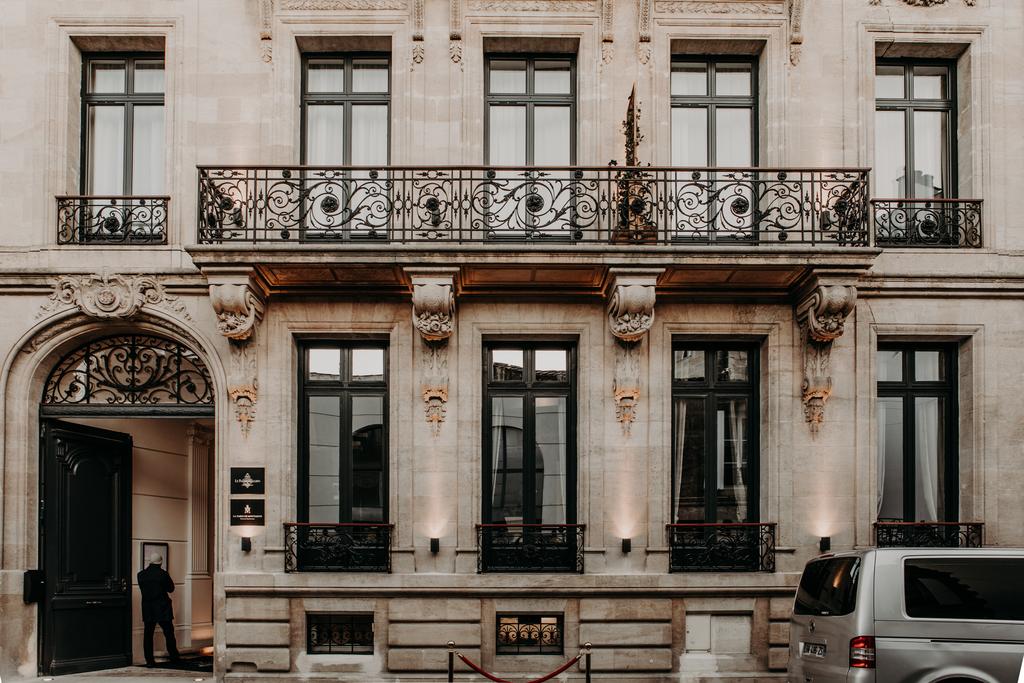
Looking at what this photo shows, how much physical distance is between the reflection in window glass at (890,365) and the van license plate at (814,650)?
4546mm

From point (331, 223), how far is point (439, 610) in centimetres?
484

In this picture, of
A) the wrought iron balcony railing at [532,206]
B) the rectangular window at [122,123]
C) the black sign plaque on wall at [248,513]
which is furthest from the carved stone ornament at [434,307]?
the rectangular window at [122,123]

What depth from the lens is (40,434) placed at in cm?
1233

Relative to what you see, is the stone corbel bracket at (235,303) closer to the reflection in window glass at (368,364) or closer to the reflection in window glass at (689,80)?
the reflection in window glass at (368,364)

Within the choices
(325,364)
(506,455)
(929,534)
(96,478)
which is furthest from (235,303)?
(929,534)

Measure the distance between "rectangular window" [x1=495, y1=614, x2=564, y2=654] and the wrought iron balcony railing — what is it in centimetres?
449

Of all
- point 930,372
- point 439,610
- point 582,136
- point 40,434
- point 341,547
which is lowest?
point 439,610

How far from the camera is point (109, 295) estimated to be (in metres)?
11.9

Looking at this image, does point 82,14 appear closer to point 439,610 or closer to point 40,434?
point 40,434

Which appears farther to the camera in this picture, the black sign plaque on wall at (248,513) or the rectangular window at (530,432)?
the rectangular window at (530,432)

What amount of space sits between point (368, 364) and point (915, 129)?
7.73 m

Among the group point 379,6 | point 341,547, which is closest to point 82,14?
point 379,6

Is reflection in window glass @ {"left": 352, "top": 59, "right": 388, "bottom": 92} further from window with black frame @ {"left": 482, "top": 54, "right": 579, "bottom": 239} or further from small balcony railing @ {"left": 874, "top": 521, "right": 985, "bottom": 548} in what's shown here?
small balcony railing @ {"left": 874, "top": 521, "right": 985, "bottom": 548}

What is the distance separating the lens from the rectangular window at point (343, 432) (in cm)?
1209
